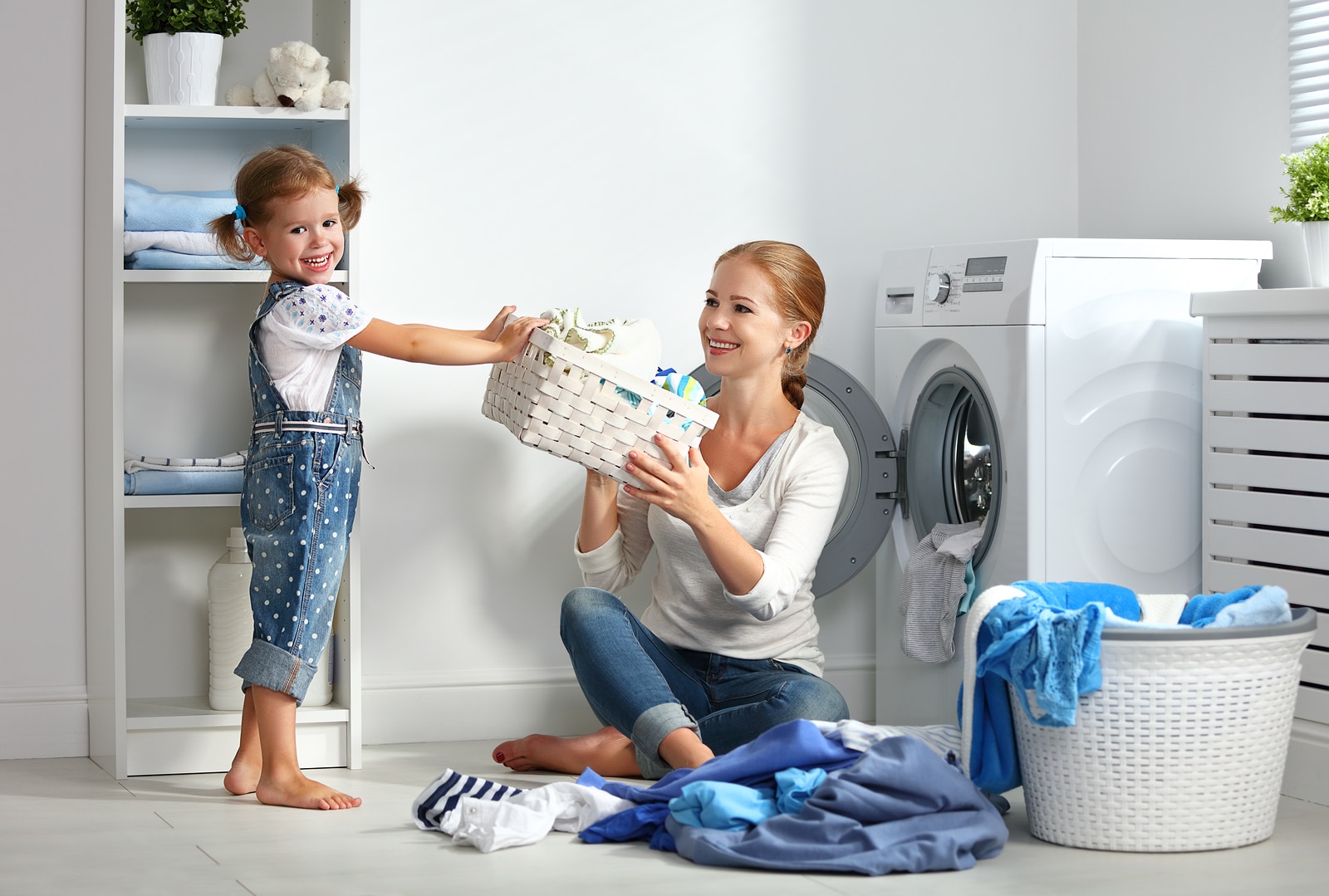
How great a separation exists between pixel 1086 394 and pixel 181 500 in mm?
1590

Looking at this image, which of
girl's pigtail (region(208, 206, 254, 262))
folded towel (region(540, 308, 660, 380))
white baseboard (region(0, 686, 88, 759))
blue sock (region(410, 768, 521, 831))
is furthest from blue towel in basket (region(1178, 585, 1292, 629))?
white baseboard (region(0, 686, 88, 759))

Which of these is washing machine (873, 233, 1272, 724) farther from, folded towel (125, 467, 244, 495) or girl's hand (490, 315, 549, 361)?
folded towel (125, 467, 244, 495)

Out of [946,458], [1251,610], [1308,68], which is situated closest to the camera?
[1251,610]

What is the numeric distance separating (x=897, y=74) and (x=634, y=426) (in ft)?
4.42

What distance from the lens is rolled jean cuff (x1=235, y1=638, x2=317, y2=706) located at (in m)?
2.25

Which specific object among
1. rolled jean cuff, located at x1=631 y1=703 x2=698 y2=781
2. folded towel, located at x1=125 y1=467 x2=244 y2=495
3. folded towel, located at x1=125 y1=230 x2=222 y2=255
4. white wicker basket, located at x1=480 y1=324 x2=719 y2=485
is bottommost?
rolled jean cuff, located at x1=631 y1=703 x2=698 y2=781

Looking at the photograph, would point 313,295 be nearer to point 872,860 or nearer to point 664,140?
point 664,140

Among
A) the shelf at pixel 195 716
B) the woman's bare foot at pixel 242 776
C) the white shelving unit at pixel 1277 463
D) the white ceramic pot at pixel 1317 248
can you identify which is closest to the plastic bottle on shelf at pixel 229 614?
the shelf at pixel 195 716

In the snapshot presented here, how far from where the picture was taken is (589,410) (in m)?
2.14

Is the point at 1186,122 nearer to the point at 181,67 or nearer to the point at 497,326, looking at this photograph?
the point at 497,326

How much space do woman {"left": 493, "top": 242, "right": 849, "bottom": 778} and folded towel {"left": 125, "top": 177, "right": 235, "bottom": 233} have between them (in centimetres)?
80

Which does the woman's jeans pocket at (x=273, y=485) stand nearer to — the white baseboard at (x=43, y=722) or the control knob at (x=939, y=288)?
the white baseboard at (x=43, y=722)

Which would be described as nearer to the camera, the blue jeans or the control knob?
the blue jeans


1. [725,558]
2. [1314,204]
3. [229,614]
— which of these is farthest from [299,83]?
[1314,204]
